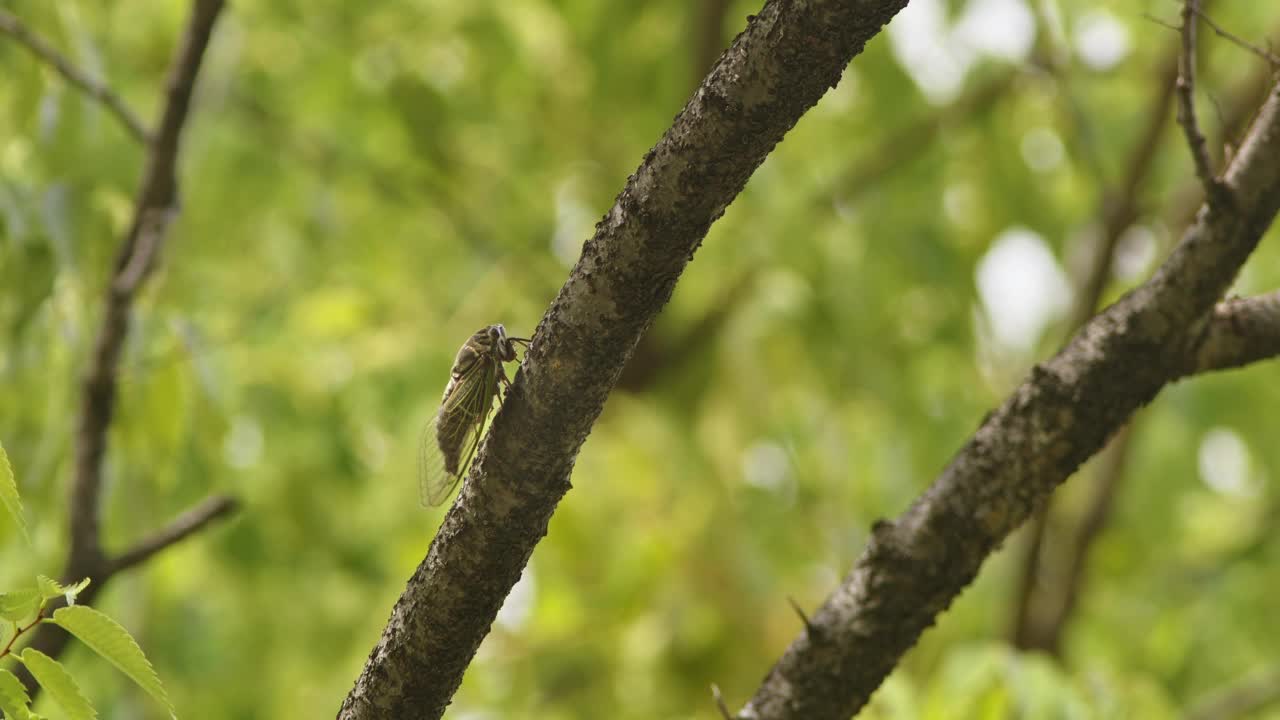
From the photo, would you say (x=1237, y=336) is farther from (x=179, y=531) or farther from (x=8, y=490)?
(x=179, y=531)

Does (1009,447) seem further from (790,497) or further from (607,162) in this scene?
(607,162)

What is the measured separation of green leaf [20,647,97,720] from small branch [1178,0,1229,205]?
119 centimetres

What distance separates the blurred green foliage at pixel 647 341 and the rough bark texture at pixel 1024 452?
5.09ft

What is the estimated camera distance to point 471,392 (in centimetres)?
147

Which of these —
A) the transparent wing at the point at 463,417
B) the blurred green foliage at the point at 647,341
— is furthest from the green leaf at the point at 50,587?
the blurred green foliage at the point at 647,341

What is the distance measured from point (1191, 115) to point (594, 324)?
0.75m

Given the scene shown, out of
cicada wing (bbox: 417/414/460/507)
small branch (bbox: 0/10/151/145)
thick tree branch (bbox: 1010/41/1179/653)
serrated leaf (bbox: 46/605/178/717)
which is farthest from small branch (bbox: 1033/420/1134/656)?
serrated leaf (bbox: 46/605/178/717)

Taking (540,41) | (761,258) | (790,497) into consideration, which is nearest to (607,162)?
(540,41)

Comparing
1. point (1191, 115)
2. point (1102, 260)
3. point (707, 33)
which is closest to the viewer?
point (1191, 115)

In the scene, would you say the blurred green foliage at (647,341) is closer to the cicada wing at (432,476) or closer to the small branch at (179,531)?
the small branch at (179,531)

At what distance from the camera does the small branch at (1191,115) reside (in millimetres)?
1373

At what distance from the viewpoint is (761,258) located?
3.80 m

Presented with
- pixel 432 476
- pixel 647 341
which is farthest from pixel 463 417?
pixel 647 341

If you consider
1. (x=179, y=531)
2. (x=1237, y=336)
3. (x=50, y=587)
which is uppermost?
(x=179, y=531)
